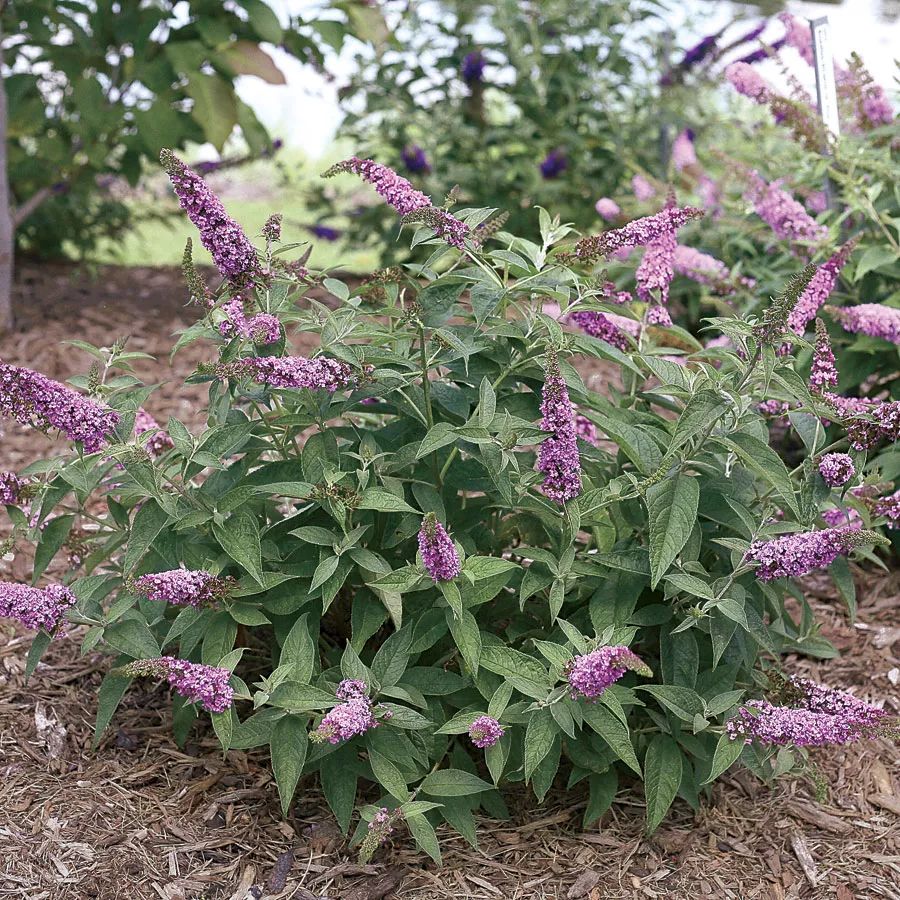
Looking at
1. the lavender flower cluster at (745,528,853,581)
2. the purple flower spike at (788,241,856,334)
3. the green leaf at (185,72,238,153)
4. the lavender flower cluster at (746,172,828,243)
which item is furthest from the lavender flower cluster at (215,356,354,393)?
the green leaf at (185,72,238,153)

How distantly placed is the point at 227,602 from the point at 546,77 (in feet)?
14.0

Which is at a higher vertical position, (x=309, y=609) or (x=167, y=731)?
(x=309, y=609)

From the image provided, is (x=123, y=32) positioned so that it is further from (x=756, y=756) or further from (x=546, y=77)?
(x=756, y=756)

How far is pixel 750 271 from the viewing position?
13.0 feet

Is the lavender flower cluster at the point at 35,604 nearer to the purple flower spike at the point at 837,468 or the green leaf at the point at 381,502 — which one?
the green leaf at the point at 381,502

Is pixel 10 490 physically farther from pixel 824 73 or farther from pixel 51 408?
pixel 824 73

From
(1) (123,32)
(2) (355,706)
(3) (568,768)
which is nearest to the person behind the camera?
(2) (355,706)

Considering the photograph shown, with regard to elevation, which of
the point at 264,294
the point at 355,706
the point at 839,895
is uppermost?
the point at 264,294

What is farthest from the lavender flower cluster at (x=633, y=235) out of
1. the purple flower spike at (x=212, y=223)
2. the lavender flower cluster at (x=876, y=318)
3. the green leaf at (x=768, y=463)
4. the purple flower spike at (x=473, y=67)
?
the purple flower spike at (x=473, y=67)

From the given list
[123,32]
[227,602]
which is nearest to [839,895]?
[227,602]

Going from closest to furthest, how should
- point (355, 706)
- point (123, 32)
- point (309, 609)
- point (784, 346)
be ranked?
point (355, 706) → point (784, 346) → point (309, 609) → point (123, 32)

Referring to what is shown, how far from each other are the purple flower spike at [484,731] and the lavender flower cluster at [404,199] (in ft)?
2.79

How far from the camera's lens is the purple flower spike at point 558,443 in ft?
5.82

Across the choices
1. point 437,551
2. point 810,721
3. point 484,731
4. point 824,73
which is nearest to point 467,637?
point 484,731
